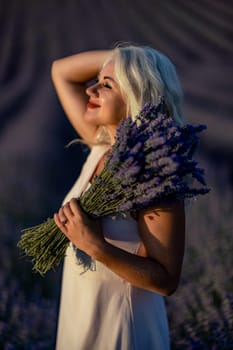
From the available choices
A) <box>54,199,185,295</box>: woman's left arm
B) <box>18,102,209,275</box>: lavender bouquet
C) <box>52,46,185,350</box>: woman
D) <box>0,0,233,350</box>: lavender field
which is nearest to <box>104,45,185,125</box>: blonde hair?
<box>52,46,185,350</box>: woman

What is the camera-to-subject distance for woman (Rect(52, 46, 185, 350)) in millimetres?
1780

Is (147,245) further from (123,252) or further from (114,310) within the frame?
(114,310)

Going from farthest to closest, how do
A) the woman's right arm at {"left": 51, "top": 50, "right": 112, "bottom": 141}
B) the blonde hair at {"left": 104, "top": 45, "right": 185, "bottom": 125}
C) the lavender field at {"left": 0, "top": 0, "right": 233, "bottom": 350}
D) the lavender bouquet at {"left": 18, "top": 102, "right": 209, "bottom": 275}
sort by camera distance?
the lavender field at {"left": 0, "top": 0, "right": 233, "bottom": 350} < the woman's right arm at {"left": 51, "top": 50, "right": 112, "bottom": 141} < the blonde hair at {"left": 104, "top": 45, "right": 185, "bottom": 125} < the lavender bouquet at {"left": 18, "top": 102, "right": 209, "bottom": 275}

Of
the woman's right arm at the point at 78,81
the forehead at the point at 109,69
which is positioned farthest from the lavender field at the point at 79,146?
the forehead at the point at 109,69

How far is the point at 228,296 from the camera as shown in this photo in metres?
3.17

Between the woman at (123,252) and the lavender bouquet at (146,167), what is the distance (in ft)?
0.24

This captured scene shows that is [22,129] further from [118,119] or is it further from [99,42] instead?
[118,119]

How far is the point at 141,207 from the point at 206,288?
5.30 ft

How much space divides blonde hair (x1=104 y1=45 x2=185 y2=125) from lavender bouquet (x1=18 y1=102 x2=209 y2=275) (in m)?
0.20

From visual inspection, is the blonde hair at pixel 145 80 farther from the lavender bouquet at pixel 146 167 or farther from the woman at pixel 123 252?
the lavender bouquet at pixel 146 167

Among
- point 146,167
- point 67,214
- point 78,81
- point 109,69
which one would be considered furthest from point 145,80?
point 78,81

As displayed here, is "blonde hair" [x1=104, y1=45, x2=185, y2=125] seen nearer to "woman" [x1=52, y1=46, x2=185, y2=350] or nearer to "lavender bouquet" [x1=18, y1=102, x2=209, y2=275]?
"woman" [x1=52, y1=46, x2=185, y2=350]

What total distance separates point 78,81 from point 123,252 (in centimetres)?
89

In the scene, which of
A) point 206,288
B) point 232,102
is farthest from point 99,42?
point 206,288
